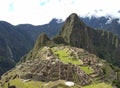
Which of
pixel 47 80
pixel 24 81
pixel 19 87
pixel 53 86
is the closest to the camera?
pixel 53 86

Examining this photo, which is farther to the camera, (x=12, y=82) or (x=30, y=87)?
(x=12, y=82)

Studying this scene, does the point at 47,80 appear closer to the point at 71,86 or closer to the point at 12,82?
the point at 12,82

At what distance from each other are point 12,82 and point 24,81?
21.2 ft

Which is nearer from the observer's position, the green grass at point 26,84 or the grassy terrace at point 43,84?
the grassy terrace at point 43,84

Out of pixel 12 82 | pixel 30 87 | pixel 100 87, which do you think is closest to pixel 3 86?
pixel 12 82

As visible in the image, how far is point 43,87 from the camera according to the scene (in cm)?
17125

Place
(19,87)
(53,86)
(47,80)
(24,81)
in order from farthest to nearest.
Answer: (47,80) → (24,81) → (19,87) → (53,86)

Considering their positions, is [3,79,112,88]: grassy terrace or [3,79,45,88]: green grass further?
[3,79,45,88]: green grass

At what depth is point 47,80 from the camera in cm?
19950

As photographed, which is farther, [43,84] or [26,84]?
[43,84]

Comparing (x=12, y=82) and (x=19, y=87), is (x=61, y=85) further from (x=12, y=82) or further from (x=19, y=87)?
(x=12, y=82)

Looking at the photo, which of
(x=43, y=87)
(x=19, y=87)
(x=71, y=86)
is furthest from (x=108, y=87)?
(x=19, y=87)

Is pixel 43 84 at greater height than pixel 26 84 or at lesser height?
lesser

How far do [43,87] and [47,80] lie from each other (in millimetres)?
28267
